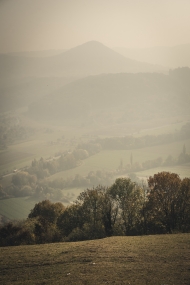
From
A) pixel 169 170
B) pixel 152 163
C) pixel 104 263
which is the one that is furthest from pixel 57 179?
pixel 104 263

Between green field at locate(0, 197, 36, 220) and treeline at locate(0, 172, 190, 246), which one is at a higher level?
treeline at locate(0, 172, 190, 246)

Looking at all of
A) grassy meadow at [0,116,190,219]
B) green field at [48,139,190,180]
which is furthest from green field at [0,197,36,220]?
green field at [48,139,190,180]

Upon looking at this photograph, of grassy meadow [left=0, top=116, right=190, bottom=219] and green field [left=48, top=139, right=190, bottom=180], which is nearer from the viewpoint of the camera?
grassy meadow [left=0, top=116, right=190, bottom=219]

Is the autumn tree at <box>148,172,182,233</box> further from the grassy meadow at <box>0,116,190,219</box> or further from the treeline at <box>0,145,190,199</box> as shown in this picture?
the treeline at <box>0,145,190,199</box>

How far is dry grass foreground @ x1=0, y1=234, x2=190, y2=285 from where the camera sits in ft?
42.8

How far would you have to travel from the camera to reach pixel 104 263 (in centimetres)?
1488

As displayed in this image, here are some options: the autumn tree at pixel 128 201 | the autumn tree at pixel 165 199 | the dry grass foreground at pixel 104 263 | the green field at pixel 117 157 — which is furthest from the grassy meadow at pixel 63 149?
the dry grass foreground at pixel 104 263

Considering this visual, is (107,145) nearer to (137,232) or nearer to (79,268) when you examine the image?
(137,232)

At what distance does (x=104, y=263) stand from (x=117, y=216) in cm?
1368

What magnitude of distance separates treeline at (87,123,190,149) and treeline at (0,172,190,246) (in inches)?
3537

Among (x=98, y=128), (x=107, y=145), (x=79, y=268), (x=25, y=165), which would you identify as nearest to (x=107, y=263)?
(x=79, y=268)

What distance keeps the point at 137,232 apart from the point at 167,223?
9.98 feet

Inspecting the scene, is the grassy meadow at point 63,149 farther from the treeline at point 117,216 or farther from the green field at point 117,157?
the treeline at point 117,216

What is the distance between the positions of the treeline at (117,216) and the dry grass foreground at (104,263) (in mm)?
5004
